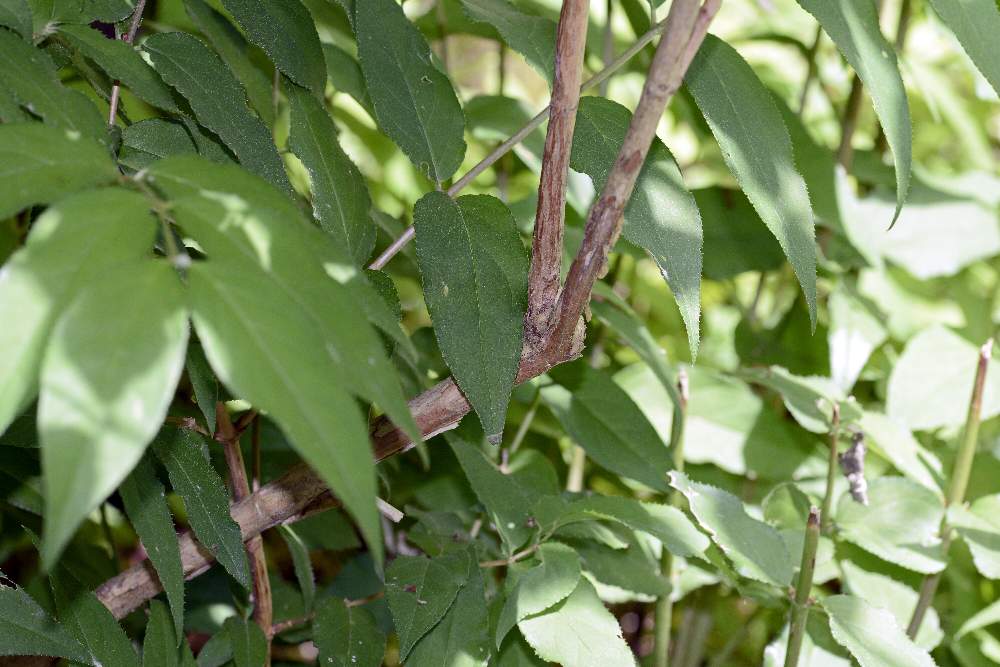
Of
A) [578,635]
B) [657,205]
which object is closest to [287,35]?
[657,205]

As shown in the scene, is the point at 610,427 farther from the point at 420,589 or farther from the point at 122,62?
the point at 122,62

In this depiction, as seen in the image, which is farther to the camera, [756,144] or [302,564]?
[302,564]

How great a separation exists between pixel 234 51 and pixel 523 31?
0.42 feet

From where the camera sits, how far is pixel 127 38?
430 mm

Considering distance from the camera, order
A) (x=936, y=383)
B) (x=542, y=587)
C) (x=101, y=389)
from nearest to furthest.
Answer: (x=101, y=389)
(x=542, y=587)
(x=936, y=383)

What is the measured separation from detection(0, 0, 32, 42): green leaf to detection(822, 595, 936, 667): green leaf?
41cm

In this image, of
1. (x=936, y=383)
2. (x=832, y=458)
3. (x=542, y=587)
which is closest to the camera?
(x=542, y=587)

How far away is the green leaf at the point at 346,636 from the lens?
0.46 meters

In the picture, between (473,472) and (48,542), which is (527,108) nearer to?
(473,472)

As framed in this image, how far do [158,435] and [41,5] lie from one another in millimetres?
166

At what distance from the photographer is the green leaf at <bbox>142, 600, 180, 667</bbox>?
17.2 inches

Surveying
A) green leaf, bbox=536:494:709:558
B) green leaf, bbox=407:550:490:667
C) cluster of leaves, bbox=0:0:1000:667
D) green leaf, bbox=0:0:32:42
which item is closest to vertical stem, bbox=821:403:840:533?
cluster of leaves, bbox=0:0:1000:667

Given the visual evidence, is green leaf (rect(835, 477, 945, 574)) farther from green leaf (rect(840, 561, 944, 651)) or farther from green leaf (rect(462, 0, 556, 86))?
green leaf (rect(462, 0, 556, 86))

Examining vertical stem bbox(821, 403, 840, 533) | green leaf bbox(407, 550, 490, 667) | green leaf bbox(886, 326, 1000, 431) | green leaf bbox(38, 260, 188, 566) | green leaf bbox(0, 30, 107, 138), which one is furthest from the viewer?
green leaf bbox(886, 326, 1000, 431)
